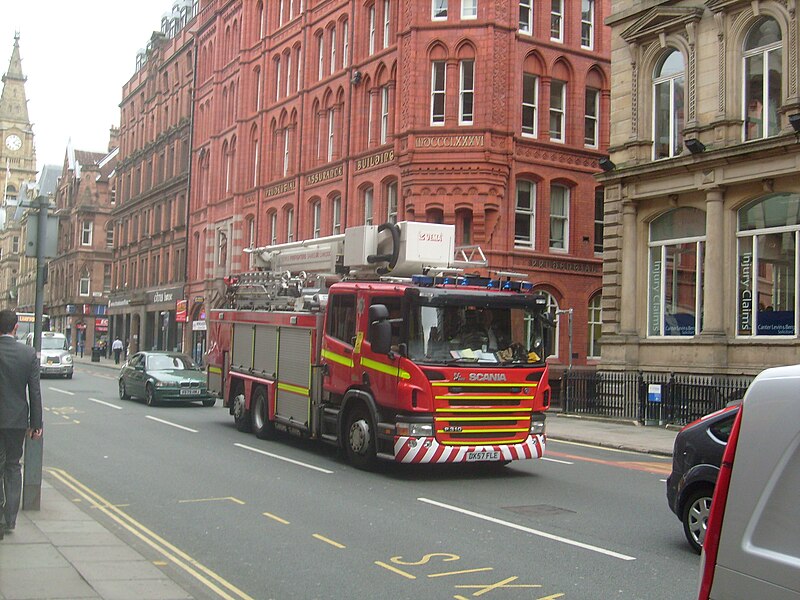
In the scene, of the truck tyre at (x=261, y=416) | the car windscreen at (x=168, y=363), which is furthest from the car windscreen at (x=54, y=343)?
the truck tyre at (x=261, y=416)

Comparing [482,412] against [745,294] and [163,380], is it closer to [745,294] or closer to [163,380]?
[745,294]

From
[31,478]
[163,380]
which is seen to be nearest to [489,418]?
[31,478]

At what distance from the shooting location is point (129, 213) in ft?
241

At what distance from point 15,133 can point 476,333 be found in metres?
175

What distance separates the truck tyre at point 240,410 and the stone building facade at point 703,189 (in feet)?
37.9

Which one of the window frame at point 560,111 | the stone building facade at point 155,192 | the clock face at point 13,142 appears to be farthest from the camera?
the clock face at point 13,142

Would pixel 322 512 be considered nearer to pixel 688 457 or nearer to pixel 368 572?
pixel 368 572

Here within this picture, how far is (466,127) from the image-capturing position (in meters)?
32.7

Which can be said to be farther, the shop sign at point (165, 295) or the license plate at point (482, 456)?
the shop sign at point (165, 295)

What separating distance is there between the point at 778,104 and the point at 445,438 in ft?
46.7

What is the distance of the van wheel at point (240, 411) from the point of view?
1892 cm

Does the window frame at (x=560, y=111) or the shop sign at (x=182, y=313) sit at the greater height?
the window frame at (x=560, y=111)

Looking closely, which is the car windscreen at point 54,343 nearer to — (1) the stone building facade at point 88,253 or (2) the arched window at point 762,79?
(2) the arched window at point 762,79

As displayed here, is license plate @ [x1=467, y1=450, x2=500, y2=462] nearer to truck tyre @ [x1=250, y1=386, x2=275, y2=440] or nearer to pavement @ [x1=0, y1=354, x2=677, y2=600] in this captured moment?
pavement @ [x1=0, y1=354, x2=677, y2=600]
